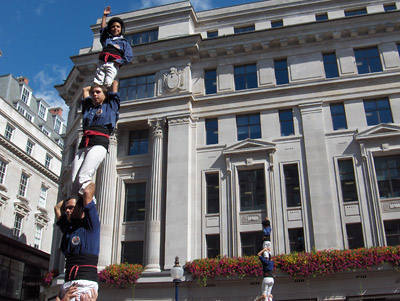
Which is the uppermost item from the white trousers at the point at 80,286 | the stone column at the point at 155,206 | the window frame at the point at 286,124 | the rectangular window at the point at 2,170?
the rectangular window at the point at 2,170

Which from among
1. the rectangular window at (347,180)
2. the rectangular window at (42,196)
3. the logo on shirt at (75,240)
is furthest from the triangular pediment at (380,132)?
the rectangular window at (42,196)

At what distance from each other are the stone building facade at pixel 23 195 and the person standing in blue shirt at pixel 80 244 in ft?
123

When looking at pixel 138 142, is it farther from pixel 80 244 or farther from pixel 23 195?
pixel 80 244

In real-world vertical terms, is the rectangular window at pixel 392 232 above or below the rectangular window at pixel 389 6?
below

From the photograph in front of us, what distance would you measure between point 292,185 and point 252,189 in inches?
106

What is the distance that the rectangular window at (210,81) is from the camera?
109 feet

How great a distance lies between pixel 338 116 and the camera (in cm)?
3008

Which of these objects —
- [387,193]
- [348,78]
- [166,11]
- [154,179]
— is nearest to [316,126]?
[348,78]

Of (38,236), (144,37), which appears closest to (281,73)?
(144,37)

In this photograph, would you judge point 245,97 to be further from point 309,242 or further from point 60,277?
point 60,277

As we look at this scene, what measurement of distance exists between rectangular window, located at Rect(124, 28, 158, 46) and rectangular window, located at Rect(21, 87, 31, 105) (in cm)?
2836

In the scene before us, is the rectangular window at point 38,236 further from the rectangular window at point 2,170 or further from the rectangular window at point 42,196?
the rectangular window at point 2,170

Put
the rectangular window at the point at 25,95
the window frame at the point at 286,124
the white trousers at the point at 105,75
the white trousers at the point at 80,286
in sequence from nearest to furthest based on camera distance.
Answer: the white trousers at the point at 80,286, the white trousers at the point at 105,75, the window frame at the point at 286,124, the rectangular window at the point at 25,95

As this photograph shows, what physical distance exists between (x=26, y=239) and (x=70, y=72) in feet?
65.2
